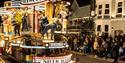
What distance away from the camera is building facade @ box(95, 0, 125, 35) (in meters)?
34.2

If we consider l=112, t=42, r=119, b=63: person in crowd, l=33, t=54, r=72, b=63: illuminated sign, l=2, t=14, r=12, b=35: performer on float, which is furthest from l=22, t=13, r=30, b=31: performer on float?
l=112, t=42, r=119, b=63: person in crowd

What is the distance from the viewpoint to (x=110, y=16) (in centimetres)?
3659

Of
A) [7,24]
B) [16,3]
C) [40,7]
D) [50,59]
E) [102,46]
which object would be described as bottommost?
[102,46]

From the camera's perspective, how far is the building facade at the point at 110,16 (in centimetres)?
3421

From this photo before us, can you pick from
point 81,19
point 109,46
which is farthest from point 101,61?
point 81,19

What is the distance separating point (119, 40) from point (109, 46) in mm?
844

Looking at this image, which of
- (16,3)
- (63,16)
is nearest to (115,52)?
(16,3)

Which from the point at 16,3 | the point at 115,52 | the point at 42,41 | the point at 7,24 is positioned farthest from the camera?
the point at 115,52

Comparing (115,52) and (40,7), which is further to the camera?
(115,52)

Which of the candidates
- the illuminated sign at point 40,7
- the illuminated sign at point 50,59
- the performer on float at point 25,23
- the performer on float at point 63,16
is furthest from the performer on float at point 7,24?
the illuminated sign at point 50,59

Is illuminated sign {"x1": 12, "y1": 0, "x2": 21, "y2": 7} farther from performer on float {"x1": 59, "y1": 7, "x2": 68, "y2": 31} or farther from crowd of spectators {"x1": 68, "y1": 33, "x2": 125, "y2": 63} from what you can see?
crowd of spectators {"x1": 68, "y1": 33, "x2": 125, "y2": 63}

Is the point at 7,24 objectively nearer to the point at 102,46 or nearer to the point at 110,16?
→ the point at 102,46

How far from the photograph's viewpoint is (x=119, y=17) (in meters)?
34.5

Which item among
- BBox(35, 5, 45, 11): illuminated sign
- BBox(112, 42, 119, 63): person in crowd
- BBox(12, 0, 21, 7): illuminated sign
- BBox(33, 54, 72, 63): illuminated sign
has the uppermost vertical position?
BBox(12, 0, 21, 7): illuminated sign
